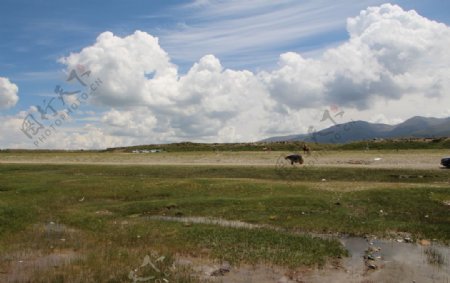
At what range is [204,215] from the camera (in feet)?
104

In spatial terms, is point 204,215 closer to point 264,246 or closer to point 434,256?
point 264,246

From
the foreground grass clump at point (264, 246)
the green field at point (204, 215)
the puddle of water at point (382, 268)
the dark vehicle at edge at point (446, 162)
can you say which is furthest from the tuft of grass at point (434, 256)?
the dark vehicle at edge at point (446, 162)

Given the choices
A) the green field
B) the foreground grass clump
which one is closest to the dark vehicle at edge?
the green field

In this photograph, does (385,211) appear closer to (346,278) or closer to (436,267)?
(436,267)

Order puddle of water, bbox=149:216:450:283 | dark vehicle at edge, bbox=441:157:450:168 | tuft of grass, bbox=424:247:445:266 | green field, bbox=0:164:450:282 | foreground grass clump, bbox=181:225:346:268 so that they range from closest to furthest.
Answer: puddle of water, bbox=149:216:450:283 < tuft of grass, bbox=424:247:445:266 < foreground grass clump, bbox=181:225:346:268 < green field, bbox=0:164:450:282 < dark vehicle at edge, bbox=441:157:450:168

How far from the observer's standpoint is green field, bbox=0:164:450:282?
793 inches

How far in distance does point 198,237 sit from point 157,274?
675 cm

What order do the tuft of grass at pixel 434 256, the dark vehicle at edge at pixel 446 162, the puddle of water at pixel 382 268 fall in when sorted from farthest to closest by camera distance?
the dark vehicle at edge at pixel 446 162
the tuft of grass at pixel 434 256
the puddle of water at pixel 382 268

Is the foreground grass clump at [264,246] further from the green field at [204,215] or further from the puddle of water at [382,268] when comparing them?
the puddle of water at [382,268]

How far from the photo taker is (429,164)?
187 feet

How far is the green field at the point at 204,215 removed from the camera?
20147mm

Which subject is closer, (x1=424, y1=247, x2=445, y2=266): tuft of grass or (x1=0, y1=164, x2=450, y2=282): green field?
(x1=424, y1=247, x2=445, y2=266): tuft of grass

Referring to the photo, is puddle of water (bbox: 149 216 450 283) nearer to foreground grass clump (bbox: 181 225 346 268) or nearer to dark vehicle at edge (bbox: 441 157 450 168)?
foreground grass clump (bbox: 181 225 346 268)

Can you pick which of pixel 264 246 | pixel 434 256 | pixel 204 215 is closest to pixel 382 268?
pixel 434 256
